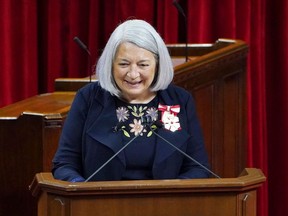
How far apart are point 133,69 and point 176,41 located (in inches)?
84.4

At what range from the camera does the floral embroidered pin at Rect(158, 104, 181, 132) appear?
7.41 feet

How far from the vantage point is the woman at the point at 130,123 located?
2223 mm

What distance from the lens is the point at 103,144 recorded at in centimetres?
222

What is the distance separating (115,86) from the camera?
2.29 metres

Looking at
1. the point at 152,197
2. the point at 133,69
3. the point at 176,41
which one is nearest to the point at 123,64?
the point at 133,69

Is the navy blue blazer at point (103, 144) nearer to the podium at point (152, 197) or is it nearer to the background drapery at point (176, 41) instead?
the podium at point (152, 197)

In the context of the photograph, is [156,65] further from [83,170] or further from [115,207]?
[115,207]

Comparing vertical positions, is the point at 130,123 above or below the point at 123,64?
below

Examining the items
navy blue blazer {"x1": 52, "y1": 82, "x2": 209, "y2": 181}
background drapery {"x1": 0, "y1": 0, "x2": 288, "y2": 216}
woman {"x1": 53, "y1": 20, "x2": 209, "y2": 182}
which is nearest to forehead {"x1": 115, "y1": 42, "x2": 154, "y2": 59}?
woman {"x1": 53, "y1": 20, "x2": 209, "y2": 182}

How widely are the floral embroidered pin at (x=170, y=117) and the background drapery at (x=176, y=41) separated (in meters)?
1.96

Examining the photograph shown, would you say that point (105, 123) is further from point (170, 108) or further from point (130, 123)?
point (170, 108)

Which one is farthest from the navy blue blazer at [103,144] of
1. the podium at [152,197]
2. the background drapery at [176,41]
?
the background drapery at [176,41]

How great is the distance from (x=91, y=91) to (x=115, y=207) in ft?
1.69

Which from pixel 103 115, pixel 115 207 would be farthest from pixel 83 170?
pixel 115 207
